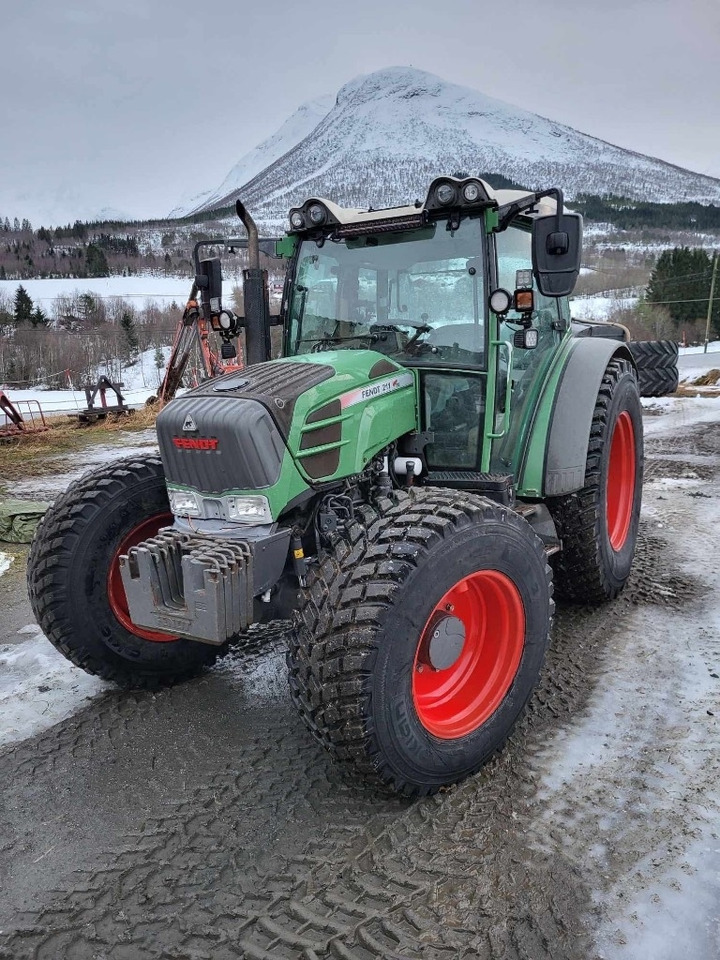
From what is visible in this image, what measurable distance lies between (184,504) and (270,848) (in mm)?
1370

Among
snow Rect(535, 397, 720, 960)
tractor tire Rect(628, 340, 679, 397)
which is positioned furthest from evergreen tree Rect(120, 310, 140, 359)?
snow Rect(535, 397, 720, 960)

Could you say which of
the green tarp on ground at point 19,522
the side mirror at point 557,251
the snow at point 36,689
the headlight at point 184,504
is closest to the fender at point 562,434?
the side mirror at point 557,251

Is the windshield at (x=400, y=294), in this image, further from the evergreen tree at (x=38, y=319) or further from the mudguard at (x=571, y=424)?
the evergreen tree at (x=38, y=319)

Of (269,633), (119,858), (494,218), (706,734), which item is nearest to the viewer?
(119,858)

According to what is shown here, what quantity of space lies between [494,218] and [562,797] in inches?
99.8

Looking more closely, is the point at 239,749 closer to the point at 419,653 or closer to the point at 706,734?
the point at 419,653

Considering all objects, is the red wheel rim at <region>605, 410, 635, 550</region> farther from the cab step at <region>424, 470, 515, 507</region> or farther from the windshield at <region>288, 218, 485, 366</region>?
the windshield at <region>288, 218, 485, 366</region>

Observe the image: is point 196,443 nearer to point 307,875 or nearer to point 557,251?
point 307,875

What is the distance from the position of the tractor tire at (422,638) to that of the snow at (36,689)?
153 cm

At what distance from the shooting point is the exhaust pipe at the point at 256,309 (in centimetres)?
368

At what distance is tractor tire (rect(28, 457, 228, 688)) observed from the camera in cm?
316

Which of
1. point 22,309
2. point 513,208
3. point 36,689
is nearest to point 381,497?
point 513,208

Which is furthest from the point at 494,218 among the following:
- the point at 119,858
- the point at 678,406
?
the point at 678,406

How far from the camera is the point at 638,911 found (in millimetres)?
2078
